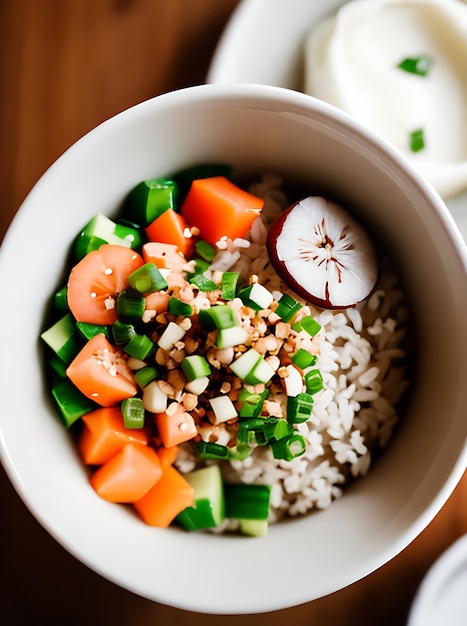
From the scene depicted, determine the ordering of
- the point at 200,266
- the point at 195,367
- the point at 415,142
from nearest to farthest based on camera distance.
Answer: the point at 195,367
the point at 200,266
the point at 415,142

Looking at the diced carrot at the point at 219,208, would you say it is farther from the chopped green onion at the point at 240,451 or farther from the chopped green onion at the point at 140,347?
the chopped green onion at the point at 240,451

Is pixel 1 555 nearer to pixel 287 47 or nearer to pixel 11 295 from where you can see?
pixel 11 295

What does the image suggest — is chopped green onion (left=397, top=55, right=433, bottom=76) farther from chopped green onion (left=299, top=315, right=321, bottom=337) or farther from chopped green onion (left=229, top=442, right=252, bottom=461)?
chopped green onion (left=229, top=442, right=252, bottom=461)

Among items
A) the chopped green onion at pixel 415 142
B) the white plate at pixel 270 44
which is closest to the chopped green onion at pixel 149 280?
the white plate at pixel 270 44

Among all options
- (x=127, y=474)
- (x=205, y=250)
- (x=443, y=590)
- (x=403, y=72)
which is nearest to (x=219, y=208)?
(x=205, y=250)

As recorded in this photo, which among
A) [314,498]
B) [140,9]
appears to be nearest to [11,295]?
[314,498]

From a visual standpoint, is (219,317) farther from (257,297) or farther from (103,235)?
(103,235)
